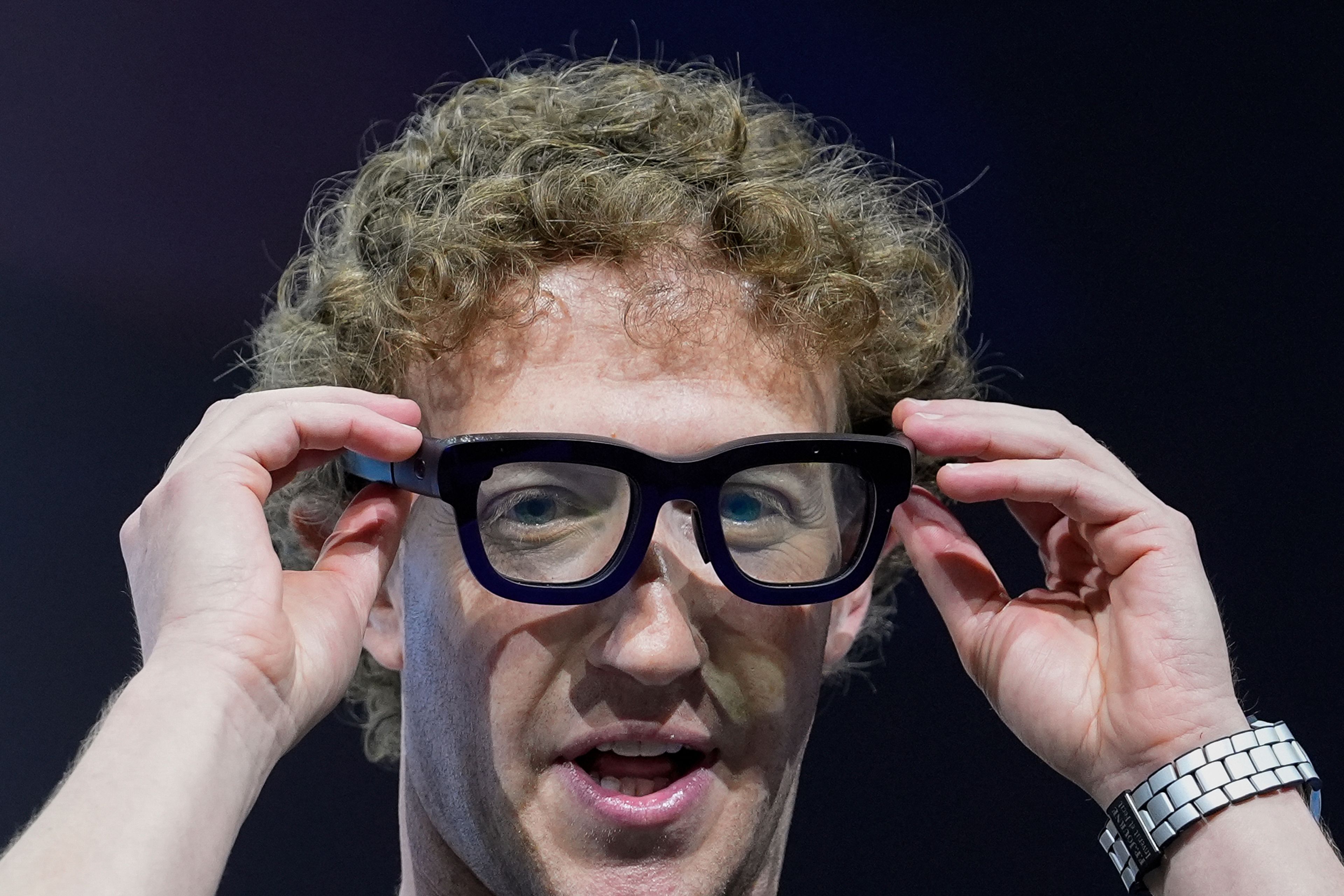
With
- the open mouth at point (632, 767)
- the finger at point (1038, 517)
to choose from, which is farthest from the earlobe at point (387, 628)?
the finger at point (1038, 517)

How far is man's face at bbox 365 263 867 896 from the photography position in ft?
5.10

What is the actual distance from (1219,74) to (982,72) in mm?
443

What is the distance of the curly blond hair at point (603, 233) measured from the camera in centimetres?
172

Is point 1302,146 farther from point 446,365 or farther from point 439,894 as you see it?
point 439,894

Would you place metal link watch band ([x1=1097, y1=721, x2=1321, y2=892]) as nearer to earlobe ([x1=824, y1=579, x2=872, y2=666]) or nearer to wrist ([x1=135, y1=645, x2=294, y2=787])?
earlobe ([x1=824, y1=579, x2=872, y2=666])

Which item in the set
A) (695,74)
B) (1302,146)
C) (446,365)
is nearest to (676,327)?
(446,365)

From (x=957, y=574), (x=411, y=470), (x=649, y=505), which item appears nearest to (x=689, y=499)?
(x=649, y=505)

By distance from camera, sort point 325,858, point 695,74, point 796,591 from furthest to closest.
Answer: point 325,858 < point 695,74 < point 796,591

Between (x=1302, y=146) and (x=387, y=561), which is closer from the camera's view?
(x=387, y=561)

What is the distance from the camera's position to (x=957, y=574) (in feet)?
5.69

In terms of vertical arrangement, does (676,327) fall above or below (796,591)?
above

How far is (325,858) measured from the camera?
8.22 ft

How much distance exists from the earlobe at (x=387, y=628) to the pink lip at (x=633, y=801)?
15.3 inches

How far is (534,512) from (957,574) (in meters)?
0.60
